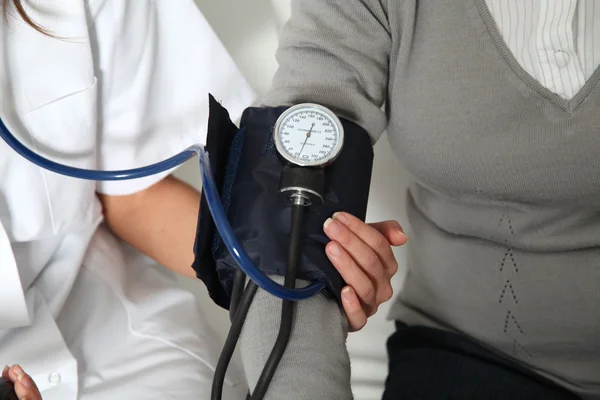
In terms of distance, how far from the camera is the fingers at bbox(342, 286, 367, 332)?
0.72 metres

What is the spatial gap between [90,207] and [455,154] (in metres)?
0.48

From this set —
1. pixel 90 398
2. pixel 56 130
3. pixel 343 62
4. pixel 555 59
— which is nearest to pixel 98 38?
pixel 56 130

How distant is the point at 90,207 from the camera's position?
947mm

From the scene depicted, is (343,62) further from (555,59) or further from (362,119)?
(555,59)

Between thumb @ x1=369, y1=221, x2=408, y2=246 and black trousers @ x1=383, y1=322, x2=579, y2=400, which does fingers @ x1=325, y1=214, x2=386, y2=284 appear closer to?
thumb @ x1=369, y1=221, x2=408, y2=246

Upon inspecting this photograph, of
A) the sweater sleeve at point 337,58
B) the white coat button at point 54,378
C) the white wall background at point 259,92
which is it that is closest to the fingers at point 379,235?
the sweater sleeve at point 337,58

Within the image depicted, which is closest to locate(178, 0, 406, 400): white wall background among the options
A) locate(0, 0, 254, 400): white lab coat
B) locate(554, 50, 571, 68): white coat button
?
locate(0, 0, 254, 400): white lab coat

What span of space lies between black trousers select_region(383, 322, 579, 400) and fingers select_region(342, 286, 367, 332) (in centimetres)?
24

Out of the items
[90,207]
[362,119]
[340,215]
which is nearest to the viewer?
[340,215]

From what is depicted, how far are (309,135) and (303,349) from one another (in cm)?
21

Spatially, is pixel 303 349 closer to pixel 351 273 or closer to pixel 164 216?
pixel 351 273

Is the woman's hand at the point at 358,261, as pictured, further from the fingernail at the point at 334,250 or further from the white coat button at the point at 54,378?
the white coat button at the point at 54,378

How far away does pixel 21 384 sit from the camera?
68 centimetres

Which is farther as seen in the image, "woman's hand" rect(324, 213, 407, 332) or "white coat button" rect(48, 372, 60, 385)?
"white coat button" rect(48, 372, 60, 385)
